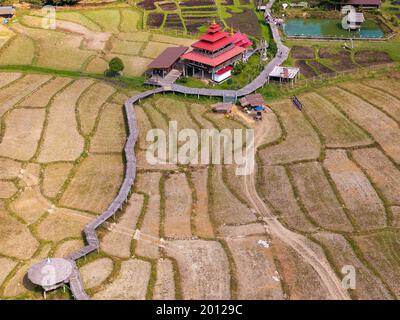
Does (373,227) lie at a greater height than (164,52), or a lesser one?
lesser

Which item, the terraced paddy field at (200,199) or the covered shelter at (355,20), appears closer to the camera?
the terraced paddy field at (200,199)

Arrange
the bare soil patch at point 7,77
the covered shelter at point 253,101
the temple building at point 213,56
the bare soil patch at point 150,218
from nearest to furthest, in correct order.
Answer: the bare soil patch at point 150,218 → the covered shelter at point 253,101 → the bare soil patch at point 7,77 → the temple building at point 213,56

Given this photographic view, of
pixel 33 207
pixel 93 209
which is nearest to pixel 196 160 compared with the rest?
pixel 93 209

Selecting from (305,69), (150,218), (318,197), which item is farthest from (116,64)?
(318,197)

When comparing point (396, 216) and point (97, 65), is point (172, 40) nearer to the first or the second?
point (97, 65)

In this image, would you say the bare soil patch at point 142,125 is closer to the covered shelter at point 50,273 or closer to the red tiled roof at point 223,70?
the red tiled roof at point 223,70

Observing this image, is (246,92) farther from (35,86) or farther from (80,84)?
(35,86)

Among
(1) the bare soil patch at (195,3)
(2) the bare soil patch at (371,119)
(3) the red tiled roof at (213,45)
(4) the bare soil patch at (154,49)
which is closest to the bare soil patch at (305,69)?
(2) the bare soil patch at (371,119)

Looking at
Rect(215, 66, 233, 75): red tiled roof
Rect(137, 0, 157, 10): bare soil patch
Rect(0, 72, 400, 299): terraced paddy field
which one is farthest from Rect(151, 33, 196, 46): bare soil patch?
Rect(0, 72, 400, 299): terraced paddy field
